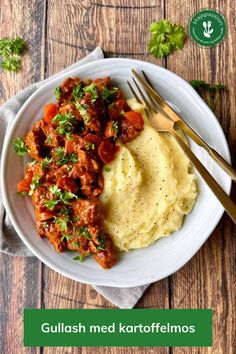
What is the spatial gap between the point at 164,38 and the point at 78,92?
3.83 ft

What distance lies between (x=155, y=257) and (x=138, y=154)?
3.28ft

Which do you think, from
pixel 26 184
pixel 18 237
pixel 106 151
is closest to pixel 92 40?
pixel 106 151

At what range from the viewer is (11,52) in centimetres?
582

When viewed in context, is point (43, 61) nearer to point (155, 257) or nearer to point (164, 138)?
point (164, 138)

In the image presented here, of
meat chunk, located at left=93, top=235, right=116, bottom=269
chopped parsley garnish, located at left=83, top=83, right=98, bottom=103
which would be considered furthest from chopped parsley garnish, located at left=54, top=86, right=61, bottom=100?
→ meat chunk, located at left=93, top=235, right=116, bottom=269

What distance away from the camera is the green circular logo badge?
5.70 meters

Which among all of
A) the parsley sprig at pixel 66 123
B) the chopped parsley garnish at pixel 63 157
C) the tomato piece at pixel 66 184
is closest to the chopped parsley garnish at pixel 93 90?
the parsley sprig at pixel 66 123

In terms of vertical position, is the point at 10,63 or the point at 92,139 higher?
the point at 10,63

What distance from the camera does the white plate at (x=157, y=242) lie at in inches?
200

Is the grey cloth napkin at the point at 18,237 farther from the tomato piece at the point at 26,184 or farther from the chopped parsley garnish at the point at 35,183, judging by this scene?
the chopped parsley garnish at the point at 35,183

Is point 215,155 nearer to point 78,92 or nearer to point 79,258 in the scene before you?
point 78,92

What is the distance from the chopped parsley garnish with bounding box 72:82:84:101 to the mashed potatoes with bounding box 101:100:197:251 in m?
0.49

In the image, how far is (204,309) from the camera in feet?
18.1

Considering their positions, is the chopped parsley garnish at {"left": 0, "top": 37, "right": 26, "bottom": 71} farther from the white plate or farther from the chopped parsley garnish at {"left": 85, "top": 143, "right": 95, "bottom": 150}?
the chopped parsley garnish at {"left": 85, "top": 143, "right": 95, "bottom": 150}
